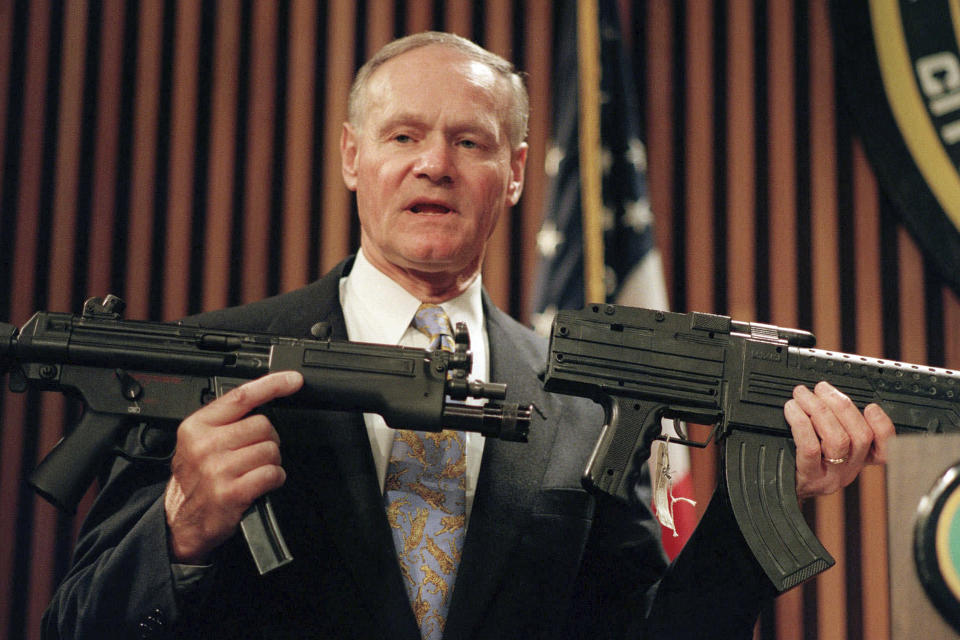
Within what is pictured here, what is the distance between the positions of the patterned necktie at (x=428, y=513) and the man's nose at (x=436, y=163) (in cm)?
29

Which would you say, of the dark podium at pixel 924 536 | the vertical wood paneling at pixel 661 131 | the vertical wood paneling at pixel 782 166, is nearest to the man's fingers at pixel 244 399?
the dark podium at pixel 924 536

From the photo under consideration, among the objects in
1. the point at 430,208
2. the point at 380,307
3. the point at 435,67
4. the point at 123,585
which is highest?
the point at 435,67

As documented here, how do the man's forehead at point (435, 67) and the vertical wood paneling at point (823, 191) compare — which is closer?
the man's forehead at point (435, 67)

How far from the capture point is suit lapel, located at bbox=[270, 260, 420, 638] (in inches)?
49.5

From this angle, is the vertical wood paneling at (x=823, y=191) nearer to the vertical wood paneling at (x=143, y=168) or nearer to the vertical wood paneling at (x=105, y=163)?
the vertical wood paneling at (x=143, y=168)

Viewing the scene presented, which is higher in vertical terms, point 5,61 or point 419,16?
point 419,16

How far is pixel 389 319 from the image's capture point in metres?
1.49

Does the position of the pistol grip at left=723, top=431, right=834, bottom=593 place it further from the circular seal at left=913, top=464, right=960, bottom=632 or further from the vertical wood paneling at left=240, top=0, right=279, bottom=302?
the vertical wood paneling at left=240, top=0, right=279, bottom=302

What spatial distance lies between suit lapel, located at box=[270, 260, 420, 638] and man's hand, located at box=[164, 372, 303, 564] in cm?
14

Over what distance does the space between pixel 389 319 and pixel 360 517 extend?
0.36 meters

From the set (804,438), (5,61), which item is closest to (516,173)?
(804,438)

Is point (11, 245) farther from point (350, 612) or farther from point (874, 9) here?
point (874, 9)

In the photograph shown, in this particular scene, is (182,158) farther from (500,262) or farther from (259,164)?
(500,262)

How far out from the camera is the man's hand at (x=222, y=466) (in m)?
1.14
